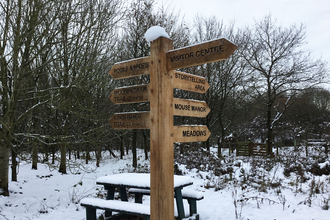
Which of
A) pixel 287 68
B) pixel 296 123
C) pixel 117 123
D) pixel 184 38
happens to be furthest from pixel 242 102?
pixel 117 123

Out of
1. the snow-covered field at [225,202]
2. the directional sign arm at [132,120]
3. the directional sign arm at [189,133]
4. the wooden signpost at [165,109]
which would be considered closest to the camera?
the wooden signpost at [165,109]

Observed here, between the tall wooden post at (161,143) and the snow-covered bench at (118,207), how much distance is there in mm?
910

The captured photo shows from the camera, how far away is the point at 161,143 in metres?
2.50

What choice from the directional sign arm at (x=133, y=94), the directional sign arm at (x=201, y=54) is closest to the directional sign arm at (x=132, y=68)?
the directional sign arm at (x=133, y=94)

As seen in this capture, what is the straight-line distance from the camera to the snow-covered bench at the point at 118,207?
3395 millimetres

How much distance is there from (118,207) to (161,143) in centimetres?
175

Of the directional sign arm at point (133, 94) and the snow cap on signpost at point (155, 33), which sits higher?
the snow cap on signpost at point (155, 33)

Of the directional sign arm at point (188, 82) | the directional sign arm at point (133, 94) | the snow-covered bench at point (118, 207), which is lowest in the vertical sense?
the snow-covered bench at point (118, 207)

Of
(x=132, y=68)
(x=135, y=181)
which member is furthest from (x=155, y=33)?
(x=135, y=181)

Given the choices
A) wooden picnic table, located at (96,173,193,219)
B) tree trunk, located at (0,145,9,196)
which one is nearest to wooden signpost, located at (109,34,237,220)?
wooden picnic table, located at (96,173,193,219)

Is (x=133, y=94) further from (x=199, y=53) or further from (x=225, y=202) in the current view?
(x=225, y=202)

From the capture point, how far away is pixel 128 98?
296cm

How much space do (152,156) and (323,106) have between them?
35.5m

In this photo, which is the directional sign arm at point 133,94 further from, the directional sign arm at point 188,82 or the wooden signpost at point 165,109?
the directional sign arm at point 188,82
